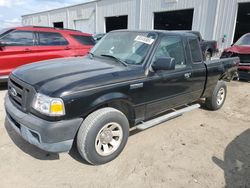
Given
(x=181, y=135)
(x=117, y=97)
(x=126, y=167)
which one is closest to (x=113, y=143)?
(x=126, y=167)

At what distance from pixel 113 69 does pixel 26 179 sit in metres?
1.82

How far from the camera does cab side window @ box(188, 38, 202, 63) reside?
420 centimetres

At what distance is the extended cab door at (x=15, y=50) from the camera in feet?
19.2

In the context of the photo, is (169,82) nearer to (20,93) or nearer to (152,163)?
(152,163)

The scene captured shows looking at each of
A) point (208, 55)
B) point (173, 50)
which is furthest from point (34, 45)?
point (208, 55)

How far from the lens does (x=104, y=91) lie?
2789 millimetres

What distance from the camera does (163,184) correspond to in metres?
2.69

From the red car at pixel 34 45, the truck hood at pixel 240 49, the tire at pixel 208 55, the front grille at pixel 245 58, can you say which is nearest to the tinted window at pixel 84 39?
the red car at pixel 34 45

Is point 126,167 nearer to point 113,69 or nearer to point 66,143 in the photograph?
point 66,143

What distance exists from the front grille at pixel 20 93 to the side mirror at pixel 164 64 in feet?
5.88

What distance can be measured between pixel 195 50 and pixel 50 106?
10.1ft

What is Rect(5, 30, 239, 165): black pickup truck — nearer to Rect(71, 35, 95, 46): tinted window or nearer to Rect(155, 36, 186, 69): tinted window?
Rect(155, 36, 186, 69): tinted window

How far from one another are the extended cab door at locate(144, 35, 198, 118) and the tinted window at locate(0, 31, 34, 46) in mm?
4335

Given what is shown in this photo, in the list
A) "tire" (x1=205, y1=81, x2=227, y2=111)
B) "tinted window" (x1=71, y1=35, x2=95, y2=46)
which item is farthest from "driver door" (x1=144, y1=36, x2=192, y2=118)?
"tinted window" (x1=71, y1=35, x2=95, y2=46)
